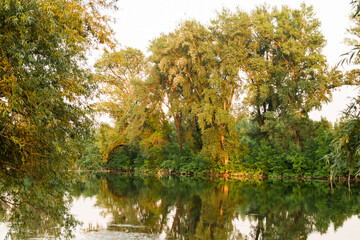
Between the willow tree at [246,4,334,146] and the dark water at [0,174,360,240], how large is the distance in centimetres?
930

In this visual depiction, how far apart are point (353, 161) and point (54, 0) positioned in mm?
7496

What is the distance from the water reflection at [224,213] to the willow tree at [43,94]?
2.59 meters

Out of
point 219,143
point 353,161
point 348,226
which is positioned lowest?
point 348,226

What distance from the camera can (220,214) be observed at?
14.9 m

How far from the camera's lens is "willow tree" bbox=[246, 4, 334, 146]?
98.0ft

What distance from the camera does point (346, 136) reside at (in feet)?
28.2

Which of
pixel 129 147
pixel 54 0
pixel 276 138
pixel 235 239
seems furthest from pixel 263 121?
pixel 54 0

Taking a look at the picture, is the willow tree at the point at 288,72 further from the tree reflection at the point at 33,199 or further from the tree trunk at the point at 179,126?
the tree reflection at the point at 33,199

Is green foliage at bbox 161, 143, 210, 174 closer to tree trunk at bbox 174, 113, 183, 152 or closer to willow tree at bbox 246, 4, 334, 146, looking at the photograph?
tree trunk at bbox 174, 113, 183, 152

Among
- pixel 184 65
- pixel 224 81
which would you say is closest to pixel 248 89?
pixel 224 81

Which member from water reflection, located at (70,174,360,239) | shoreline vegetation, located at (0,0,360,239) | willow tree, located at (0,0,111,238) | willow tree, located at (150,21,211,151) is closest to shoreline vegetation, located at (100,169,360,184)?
shoreline vegetation, located at (0,0,360,239)

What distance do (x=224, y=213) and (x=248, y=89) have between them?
59.8 ft

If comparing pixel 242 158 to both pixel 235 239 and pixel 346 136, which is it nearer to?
pixel 235 239

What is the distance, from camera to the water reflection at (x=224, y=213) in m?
11.6
